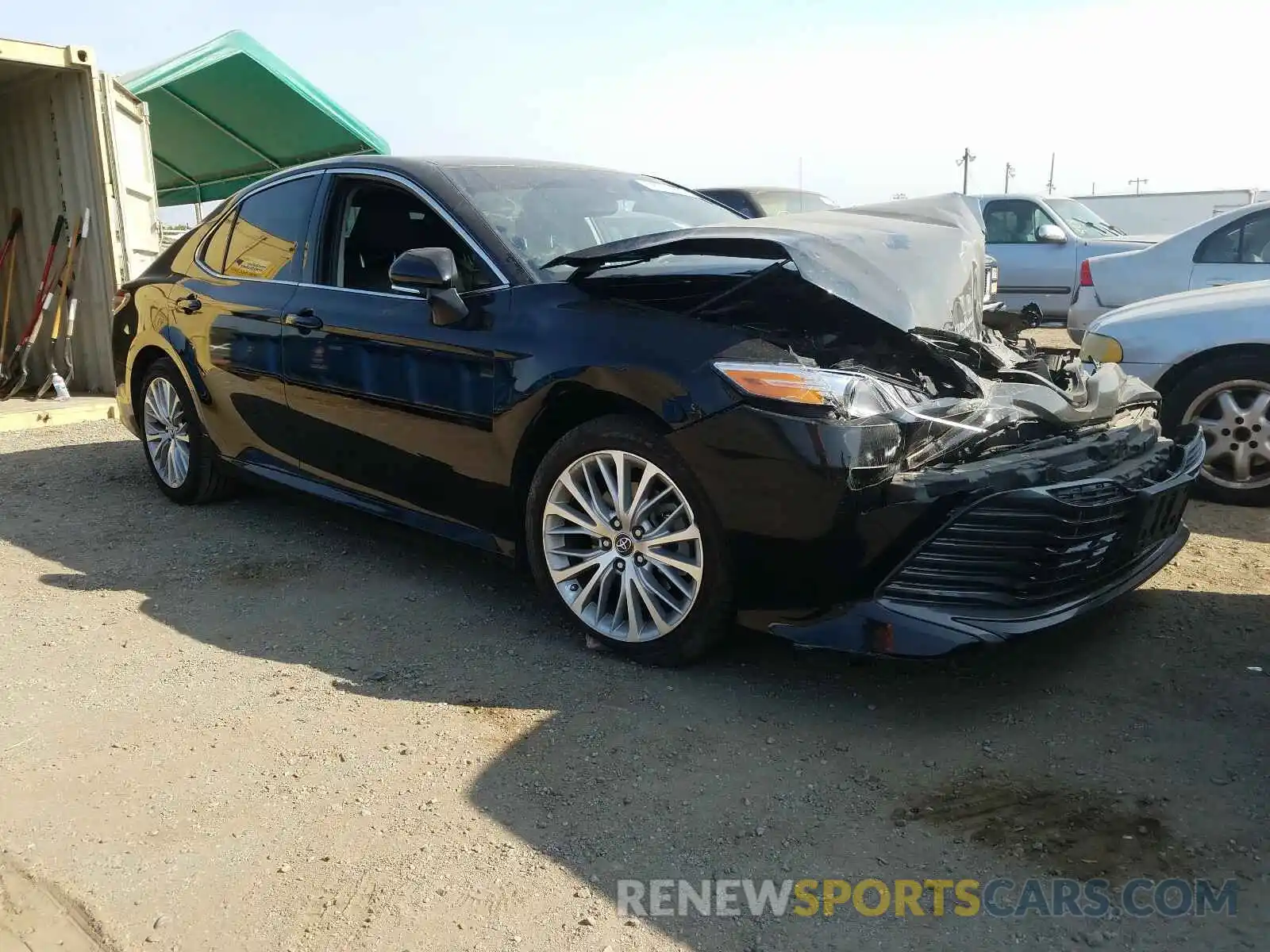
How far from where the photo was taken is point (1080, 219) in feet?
39.7

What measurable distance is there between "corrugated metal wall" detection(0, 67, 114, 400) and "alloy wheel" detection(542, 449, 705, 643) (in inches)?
283

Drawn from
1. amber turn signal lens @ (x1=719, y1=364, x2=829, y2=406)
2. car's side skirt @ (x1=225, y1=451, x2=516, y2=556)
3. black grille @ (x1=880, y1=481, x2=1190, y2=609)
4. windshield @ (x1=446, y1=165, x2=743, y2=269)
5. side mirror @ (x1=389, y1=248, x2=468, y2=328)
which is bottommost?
car's side skirt @ (x1=225, y1=451, x2=516, y2=556)

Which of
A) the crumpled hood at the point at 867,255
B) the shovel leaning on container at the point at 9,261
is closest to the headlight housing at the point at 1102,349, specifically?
the crumpled hood at the point at 867,255

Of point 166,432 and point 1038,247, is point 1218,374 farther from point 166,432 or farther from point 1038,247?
point 1038,247

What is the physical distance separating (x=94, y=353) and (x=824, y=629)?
336 inches

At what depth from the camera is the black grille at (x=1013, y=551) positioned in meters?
2.87

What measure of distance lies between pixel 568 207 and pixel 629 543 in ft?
4.97

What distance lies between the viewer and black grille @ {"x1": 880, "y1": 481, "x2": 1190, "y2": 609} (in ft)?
9.43

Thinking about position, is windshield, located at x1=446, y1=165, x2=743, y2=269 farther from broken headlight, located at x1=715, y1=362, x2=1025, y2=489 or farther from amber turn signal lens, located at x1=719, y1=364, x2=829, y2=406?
broken headlight, located at x1=715, y1=362, x2=1025, y2=489

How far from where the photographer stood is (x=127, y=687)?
338 centimetres

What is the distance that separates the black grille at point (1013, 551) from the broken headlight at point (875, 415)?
0.75ft

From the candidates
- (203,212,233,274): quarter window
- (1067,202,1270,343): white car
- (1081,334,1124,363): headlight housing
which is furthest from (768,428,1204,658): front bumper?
(1067,202,1270,343): white car

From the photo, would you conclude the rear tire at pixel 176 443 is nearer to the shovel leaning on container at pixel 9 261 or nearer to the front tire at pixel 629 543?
the front tire at pixel 629 543

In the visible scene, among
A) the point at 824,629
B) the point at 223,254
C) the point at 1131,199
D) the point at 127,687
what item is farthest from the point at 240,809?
the point at 1131,199
